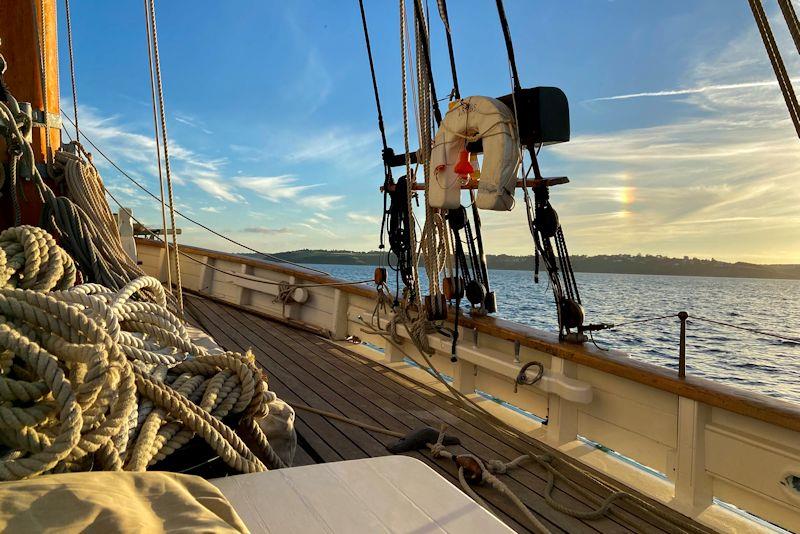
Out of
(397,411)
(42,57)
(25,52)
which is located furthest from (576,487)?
(25,52)

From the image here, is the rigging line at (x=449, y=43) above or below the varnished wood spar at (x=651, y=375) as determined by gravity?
above

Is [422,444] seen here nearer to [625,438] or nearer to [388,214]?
[625,438]

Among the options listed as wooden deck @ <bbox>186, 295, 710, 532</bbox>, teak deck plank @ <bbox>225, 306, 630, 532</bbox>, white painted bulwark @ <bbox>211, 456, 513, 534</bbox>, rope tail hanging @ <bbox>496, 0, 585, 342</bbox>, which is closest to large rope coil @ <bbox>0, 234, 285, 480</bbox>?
white painted bulwark @ <bbox>211, 456, 513, 534</bbox>

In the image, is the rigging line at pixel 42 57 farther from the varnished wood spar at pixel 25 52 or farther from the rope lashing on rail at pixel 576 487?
the rope lashing on rail at pixel 576 487

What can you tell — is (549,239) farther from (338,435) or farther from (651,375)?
(338,435)

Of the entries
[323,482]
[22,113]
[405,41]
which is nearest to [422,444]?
[323,482]

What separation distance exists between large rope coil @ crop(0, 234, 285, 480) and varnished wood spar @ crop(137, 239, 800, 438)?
174 centimetres

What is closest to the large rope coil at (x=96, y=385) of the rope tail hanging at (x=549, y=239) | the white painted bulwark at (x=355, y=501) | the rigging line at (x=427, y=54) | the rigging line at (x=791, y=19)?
the white painted bulwark at (x=355, y=501)

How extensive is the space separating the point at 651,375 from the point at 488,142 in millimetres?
1482

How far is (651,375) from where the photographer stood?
Result: 7.22ft

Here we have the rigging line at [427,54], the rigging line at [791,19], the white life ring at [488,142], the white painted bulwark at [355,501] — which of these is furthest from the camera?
the rigging line at [427,54]

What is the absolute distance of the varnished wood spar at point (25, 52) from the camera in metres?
2.48

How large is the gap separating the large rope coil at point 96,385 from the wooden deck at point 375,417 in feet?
3.41

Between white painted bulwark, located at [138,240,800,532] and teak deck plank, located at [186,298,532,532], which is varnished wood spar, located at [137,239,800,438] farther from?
teak deck plank, located at [186,298,532,532]
